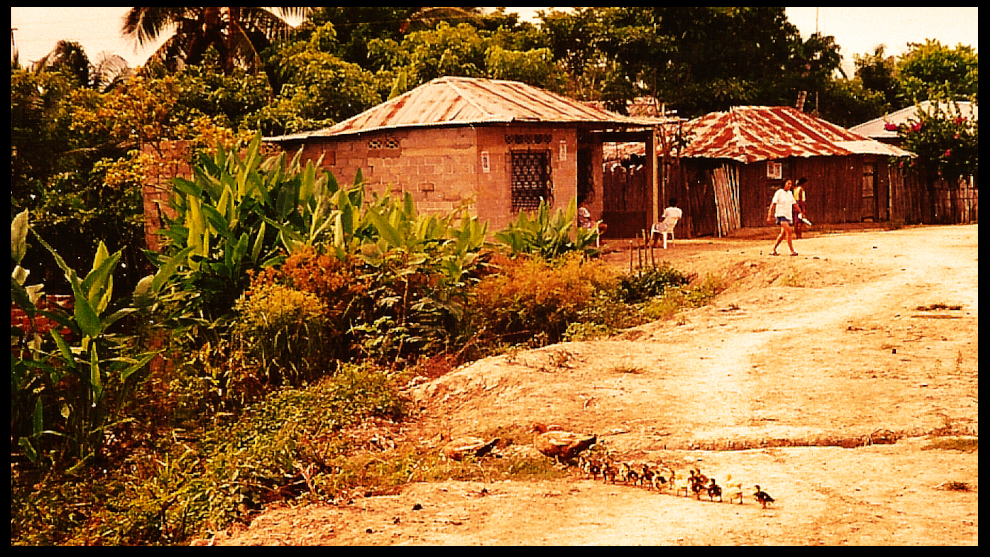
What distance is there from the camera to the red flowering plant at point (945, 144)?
23719 mm

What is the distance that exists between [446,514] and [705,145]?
1907cm

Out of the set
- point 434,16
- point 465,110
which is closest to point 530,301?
point 465,110

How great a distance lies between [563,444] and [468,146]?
10.5m

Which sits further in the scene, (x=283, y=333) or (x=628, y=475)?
(x=283, y=333)

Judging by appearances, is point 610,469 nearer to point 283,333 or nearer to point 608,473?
point 608,473

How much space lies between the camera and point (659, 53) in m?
26.2

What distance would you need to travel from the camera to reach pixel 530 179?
17531 millimetres

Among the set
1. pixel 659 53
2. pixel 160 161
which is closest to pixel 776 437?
pixel 160 161

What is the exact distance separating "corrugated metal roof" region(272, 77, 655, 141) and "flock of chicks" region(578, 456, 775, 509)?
10.5m

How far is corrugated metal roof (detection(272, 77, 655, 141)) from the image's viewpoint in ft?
54.4

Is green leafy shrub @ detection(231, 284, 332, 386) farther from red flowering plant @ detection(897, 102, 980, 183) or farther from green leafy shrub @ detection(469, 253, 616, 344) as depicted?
red flowering plant @ detection(897, 102, 980, 183)

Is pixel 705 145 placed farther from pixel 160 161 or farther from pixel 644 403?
pixel 644 403

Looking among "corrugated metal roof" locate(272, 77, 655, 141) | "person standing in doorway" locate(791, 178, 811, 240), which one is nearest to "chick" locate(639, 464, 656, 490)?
"corrugated metal roof" locate(272, 77, 655, 141)
